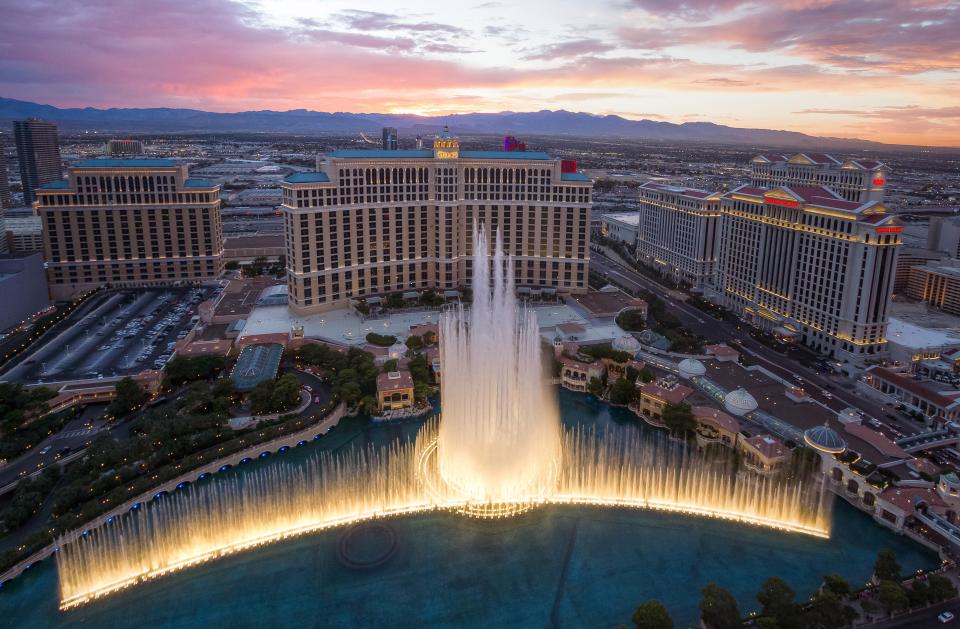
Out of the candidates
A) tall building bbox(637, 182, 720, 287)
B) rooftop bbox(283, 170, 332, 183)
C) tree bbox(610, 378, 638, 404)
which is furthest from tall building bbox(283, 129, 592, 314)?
tree bbox(610, 378, 638, 404)

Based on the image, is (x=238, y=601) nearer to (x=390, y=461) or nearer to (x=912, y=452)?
(x=390, y=461)

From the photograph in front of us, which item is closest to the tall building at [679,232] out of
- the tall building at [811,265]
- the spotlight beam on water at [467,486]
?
the tall building at [811,265]

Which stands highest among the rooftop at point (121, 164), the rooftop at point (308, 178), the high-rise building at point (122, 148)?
the high-rise building at point (122, 148)

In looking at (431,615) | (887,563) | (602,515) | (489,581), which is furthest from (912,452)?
(431,615)

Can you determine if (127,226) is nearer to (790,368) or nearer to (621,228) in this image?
(790,368)

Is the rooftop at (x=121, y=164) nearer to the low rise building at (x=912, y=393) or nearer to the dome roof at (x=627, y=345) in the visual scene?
the dome roof at (x=627, y=345)

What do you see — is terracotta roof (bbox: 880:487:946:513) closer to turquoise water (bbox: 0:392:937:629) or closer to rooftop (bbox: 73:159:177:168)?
turquoise water (bbox: 0:392:937:629)

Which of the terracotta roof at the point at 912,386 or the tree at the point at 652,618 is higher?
the terracotta roof at the point at 912,386
